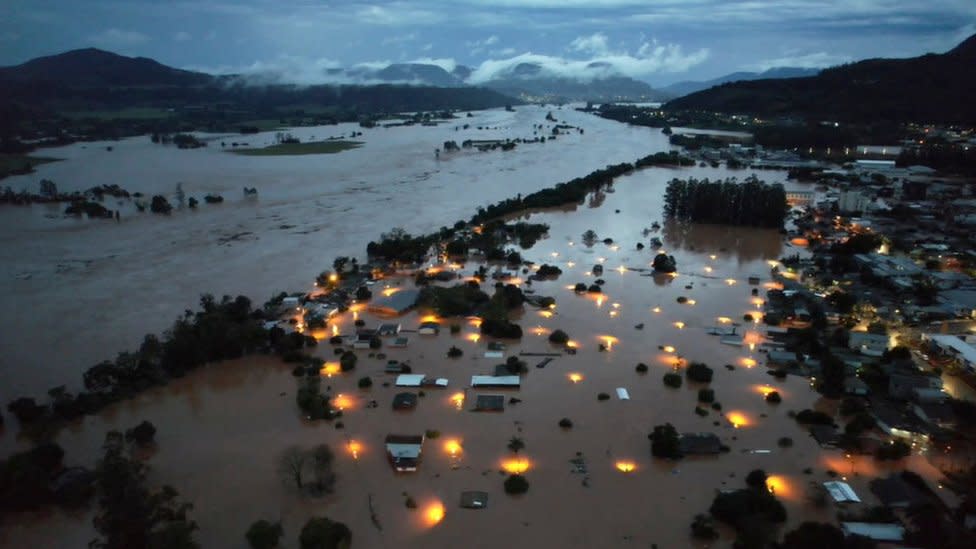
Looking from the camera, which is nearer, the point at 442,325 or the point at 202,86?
the point at 442,325

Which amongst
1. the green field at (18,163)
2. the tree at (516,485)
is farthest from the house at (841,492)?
the green field at (18,163)

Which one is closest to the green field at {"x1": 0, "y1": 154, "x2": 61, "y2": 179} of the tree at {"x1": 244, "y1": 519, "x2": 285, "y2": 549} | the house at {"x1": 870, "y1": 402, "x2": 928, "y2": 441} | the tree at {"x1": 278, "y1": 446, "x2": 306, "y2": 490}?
the tree at {"x1": 278, "y1": 446, "x2": 306, "y2": 490}

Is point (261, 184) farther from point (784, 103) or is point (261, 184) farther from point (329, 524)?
point (784, 103)

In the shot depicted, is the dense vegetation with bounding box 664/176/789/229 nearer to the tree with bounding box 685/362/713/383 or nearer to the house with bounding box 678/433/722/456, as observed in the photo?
the tree with bounding box 685/362/713/383

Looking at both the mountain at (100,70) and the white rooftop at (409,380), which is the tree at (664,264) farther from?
the mountain at (100,70)

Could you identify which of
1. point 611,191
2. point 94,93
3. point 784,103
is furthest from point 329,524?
point 94,93
